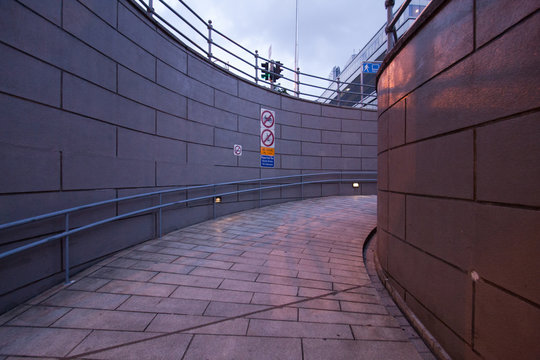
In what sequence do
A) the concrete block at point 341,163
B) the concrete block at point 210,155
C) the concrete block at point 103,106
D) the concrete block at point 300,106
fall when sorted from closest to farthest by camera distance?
1. the concrete block at point 103,106
2. the concrete block at point 210,155
3. the concrete block at point 300,106
4. the concrete block at point 341,163

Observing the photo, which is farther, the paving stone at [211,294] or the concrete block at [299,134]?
the concrete block at [299,134]

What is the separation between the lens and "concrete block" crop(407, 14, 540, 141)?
5.31 feet

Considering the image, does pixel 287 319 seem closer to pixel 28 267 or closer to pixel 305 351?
pixel 305 351

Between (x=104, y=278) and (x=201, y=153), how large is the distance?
3.90 m

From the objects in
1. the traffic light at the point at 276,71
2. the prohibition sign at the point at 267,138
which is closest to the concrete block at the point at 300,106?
the traffic light at the point at 276,71

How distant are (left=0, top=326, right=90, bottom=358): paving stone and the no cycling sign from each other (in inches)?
276

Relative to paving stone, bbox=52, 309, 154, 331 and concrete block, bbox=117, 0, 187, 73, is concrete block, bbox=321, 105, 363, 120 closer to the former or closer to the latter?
concrete block, bbox=117, 0, 187, 73

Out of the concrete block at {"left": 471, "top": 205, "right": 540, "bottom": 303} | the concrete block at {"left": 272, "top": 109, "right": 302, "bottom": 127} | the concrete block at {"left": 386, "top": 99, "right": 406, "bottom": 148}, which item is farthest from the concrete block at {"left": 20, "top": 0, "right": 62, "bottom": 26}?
the concrete block at {"left": 272, "top": 109, "right": 302, "bottom": 127}

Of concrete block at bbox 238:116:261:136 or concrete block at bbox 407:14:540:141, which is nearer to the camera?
concrete block at bbox 407:14:540:141

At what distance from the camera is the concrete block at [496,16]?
164 cm

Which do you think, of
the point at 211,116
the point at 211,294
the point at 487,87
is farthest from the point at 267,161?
the point at 487,87

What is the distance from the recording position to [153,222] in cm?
556

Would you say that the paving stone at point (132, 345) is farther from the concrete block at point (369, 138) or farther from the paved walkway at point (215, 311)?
the concrete block at point (369, 138)

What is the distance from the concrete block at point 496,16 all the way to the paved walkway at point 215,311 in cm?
261
